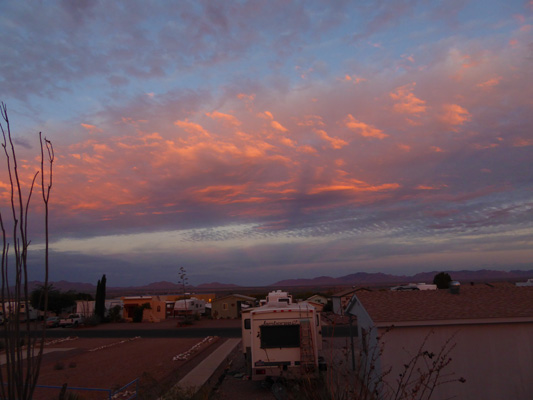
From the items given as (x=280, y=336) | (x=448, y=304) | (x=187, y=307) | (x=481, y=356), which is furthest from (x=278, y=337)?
(x=187, y=307)

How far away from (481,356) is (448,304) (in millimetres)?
1954

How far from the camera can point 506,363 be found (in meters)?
12.8

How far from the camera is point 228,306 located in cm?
5378

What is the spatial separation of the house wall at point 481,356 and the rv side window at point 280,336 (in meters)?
3.29

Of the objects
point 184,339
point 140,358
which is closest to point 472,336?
point 140,358

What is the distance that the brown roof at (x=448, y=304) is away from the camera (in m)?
13.0

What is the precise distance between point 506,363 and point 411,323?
3083 millimetres

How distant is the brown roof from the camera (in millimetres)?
13039

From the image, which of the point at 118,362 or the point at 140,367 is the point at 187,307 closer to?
the point at 118,362

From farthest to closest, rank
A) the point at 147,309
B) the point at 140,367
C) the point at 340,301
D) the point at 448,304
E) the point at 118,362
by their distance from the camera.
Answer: the point at 147,309
the point at 340,301
the point at 118,362
the point at 140,367
the point at 448,304

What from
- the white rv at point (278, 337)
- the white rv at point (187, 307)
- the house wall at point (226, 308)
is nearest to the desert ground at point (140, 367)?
the white rv at point (278, 337)

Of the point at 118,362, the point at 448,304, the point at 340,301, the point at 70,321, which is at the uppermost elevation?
the point at 448,304

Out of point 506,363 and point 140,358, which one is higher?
point 506,363

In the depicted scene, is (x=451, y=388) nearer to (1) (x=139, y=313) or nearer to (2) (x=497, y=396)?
(2) (x=497, y=396)
